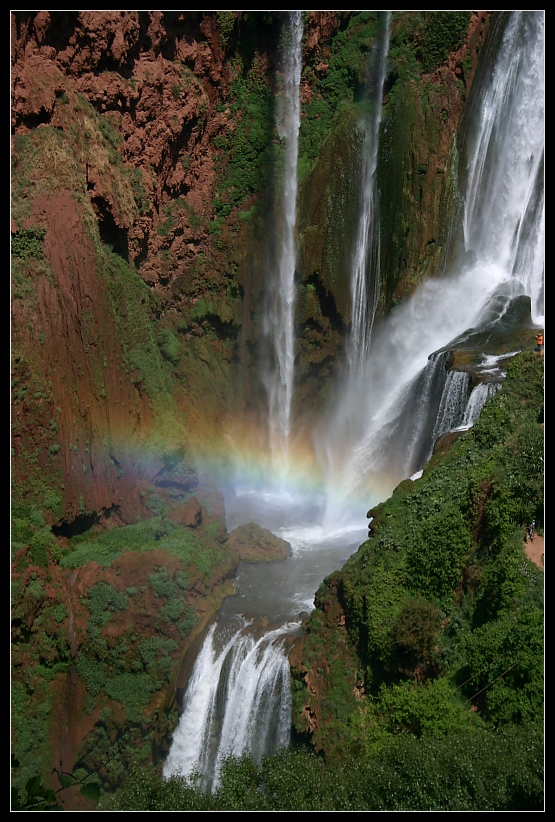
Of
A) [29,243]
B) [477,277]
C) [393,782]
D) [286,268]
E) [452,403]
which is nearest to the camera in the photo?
[393,782]

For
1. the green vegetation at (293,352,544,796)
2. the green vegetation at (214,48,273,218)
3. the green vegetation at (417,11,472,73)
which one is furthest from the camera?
the green vegetation at (214,48,273,218)

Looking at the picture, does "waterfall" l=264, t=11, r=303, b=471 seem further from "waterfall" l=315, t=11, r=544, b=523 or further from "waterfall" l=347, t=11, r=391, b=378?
"waterfall" l=315, t=11, r=544, b=523

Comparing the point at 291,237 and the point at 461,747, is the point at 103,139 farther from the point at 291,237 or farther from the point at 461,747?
the point at 461,747

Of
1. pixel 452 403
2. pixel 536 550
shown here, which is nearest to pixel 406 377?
pixel 452 403

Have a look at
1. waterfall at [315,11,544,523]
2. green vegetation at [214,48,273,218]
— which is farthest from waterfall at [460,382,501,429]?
green vegetation at [214,48,273,218]

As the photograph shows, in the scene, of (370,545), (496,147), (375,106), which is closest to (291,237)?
(375,106)

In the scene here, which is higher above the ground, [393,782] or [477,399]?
[477,399]

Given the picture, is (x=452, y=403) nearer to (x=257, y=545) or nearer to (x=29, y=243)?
(x=257, y=545)
